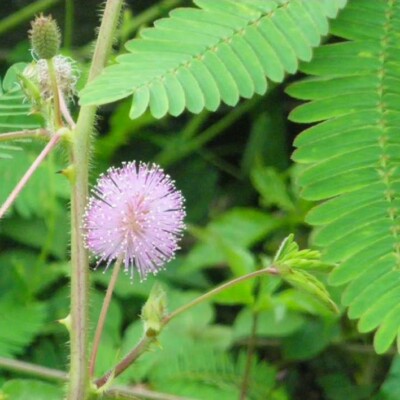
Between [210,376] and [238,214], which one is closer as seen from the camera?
[210,376]

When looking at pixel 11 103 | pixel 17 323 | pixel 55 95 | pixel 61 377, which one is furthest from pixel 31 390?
pixel 55 95

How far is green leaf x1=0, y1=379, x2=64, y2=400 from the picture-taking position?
1.22 meters

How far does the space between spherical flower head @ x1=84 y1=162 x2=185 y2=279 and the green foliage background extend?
0.07 meters

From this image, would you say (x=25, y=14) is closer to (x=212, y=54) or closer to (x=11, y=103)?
(x=11, y=103)

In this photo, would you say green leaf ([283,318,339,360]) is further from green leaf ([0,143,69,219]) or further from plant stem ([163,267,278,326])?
plant stem ([163,267,278,326])

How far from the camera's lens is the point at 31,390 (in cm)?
124

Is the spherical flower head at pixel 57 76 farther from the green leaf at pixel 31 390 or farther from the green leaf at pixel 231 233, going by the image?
the green leaf at pixel 231 233

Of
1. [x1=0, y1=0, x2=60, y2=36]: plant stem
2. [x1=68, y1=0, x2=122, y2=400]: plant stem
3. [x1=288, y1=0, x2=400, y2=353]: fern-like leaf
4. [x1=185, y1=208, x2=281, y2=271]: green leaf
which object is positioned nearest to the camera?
[x1=68, y1=0, x2=122, y2=400]: plant stem

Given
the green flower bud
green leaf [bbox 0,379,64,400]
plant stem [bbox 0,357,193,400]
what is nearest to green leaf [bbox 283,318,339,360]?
plant stem [bbox 0,357,193,400]

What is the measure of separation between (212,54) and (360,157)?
18cm

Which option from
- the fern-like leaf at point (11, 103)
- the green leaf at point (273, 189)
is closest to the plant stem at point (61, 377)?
the fern-like leaf at point (11, 103)

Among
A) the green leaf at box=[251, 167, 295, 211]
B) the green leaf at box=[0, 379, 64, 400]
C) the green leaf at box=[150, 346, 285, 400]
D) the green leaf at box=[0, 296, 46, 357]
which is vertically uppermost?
the green leaf at box=[251, 167, 295, 211]

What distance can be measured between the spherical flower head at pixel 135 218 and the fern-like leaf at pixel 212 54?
67 millimetres

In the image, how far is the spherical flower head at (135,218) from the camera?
2.94 feet
